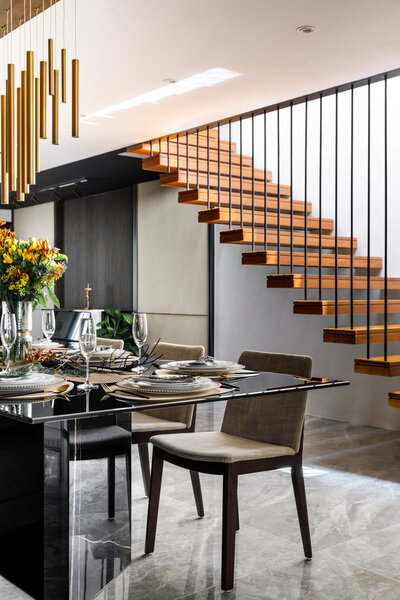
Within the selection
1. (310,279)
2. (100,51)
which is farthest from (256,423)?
(100,51)

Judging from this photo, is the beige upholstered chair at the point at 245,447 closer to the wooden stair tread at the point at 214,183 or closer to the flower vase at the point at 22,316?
the flower vase at the point at 22,316

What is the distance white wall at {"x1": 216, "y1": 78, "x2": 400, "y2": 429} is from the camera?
529 cm

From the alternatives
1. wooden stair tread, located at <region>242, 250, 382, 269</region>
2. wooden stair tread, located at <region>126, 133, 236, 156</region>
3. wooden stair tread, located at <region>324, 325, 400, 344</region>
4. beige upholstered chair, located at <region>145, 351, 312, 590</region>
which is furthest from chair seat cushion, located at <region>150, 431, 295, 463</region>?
wooden stair tread, located at <region>126, 133, 236, 156</region>

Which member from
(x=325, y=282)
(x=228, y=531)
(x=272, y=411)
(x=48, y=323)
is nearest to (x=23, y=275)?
(x=48, y=323)

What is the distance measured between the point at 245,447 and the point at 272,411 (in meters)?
0.20

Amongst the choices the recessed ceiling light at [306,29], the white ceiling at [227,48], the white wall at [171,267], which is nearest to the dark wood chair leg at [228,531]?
the white ceiling at [227,48]

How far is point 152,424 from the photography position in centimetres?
290

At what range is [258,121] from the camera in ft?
21.5

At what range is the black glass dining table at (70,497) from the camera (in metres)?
2.00

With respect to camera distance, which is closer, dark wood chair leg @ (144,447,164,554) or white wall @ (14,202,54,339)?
dark wood chair leg @ (144,447,164,554)

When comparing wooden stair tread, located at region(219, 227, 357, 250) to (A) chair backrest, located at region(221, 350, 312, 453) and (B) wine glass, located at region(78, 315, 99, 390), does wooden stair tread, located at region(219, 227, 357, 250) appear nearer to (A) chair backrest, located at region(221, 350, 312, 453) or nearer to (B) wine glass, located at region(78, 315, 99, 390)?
(A) chair backrest, located at region(221, 350, 312, 453)

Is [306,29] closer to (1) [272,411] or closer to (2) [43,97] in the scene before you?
(2) [43,97]

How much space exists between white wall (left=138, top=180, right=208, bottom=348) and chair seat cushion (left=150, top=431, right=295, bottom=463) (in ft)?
14.1

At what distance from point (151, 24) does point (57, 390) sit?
8.42ft
